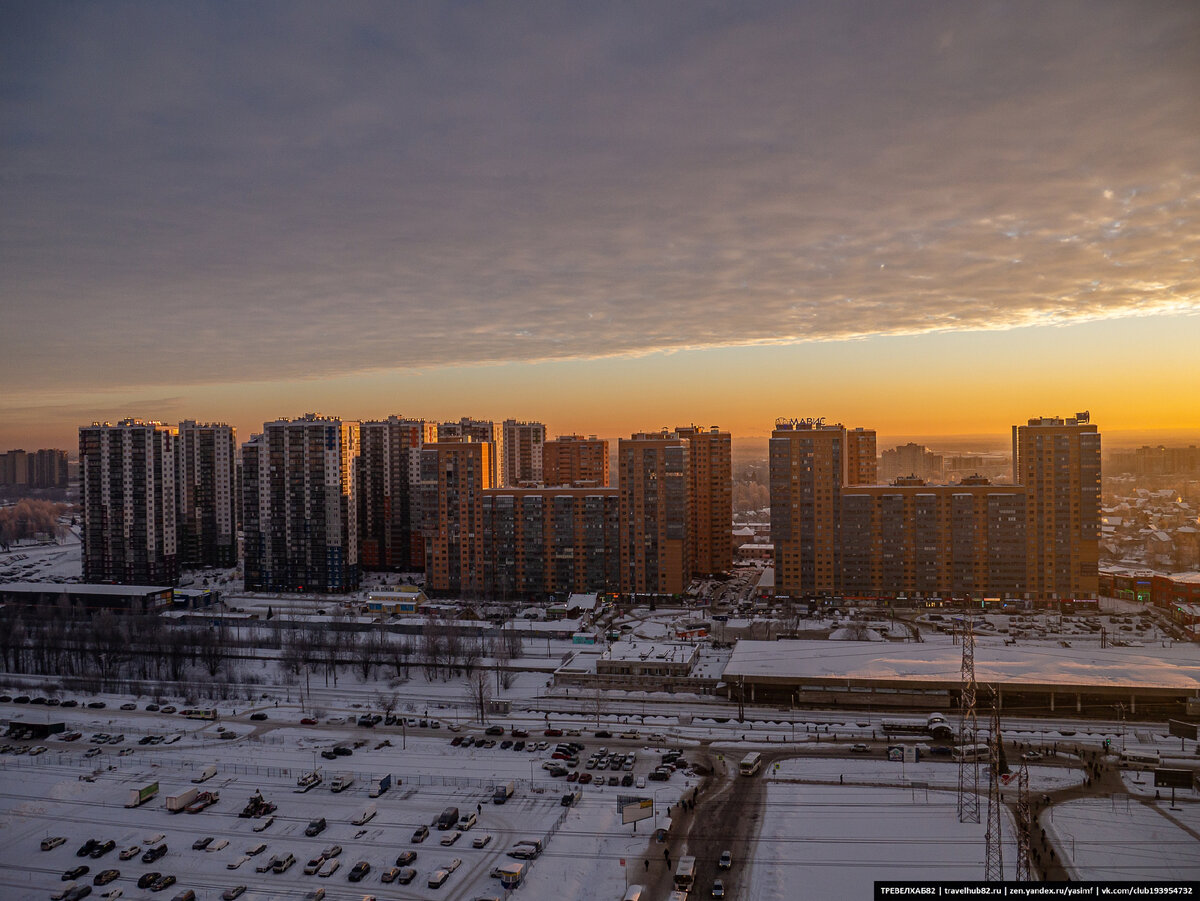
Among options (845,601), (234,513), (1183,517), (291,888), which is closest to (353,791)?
(291,888)

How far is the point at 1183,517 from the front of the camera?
28.3m

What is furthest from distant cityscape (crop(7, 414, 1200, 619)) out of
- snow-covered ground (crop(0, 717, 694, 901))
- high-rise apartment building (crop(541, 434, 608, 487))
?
snow-covered ground (crop(0, 717, 694, 901))

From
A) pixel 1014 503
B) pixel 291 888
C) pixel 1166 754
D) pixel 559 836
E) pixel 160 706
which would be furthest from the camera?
pixel 1014 503

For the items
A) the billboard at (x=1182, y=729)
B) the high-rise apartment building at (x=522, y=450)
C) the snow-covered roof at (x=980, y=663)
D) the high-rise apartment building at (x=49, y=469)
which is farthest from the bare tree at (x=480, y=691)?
the high-rise apartment building at (x=49, y=469)

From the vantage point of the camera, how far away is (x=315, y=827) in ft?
30.0

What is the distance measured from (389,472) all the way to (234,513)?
580 cm

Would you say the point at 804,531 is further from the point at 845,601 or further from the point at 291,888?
the point at 291,888

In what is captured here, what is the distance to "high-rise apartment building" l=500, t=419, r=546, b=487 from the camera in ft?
110

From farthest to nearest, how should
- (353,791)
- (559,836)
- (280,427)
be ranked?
1. (280,427)
2. (353,791)
3. (559,836)

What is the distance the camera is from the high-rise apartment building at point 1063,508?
69.5 feet

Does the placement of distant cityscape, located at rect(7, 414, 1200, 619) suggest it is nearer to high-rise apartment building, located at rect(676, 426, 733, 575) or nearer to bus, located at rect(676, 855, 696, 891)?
high-rise apartment building, located at rect(676, 426, 733, 575)

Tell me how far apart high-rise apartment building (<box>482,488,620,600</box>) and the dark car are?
1400cm

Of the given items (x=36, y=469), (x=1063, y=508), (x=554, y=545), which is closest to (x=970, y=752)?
(x=1063, y=508)

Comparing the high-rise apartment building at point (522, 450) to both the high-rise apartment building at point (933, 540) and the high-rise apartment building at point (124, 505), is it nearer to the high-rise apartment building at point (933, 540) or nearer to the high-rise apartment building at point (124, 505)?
the high-rise apartment building at point (124, 505)
